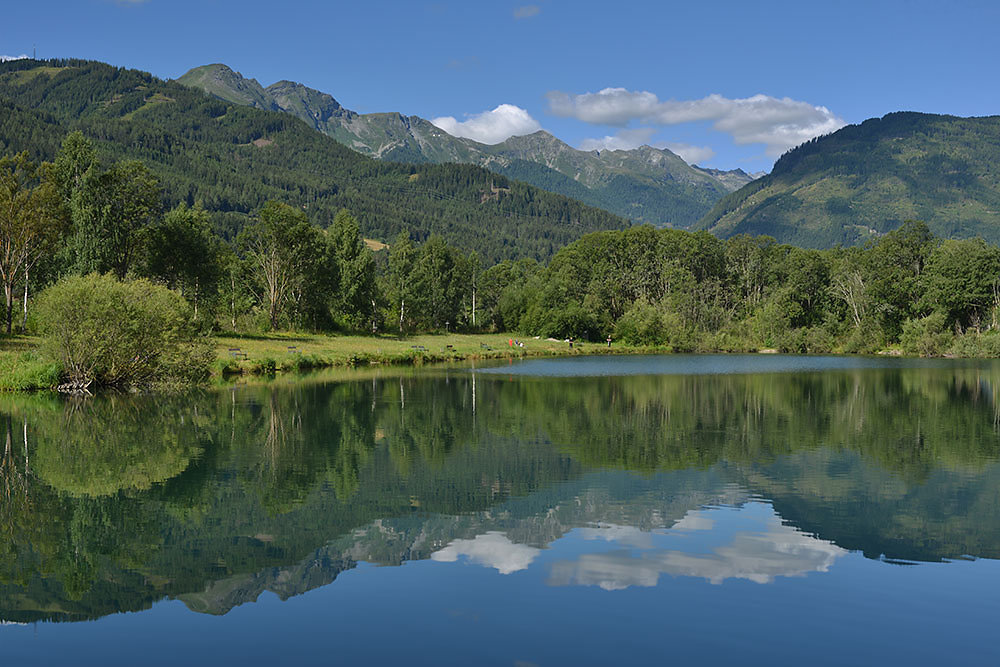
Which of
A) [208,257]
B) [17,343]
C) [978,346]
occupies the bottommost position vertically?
[978,346]

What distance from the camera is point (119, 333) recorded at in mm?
39281

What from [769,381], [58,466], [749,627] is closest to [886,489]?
[749,627]

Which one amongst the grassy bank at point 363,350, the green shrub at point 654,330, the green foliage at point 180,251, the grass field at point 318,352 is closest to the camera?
the grass field at point 318,352

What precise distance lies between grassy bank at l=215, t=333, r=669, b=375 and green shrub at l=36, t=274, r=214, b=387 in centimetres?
749

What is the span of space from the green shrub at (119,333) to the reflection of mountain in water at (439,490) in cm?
330

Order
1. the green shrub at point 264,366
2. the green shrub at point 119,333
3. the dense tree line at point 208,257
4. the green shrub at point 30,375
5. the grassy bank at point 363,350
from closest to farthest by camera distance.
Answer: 1. the green shrub at point 119,333
2. the green shrub at point 30,375
3. the green shrub at point 264,366
4. the dense tree line at point 208,257
5. the grassy bank at point 363,350

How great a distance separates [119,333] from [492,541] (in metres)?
30.8

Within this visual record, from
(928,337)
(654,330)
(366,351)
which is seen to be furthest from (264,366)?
(928,337)

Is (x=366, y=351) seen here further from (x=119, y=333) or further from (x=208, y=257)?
(x=119, y=333)

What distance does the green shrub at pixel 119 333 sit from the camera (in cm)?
3762

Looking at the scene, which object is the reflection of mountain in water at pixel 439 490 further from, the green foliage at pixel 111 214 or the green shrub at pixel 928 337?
the green shrub at pixel 928 337

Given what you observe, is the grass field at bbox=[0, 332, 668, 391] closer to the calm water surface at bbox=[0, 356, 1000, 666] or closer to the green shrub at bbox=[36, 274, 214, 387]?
the green shrub at bbox=[36, 274, 214, 387]

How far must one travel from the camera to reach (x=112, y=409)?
112 feet

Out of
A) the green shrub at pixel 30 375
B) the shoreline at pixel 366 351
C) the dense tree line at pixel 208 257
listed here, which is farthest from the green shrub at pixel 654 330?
the green shrub at pixel 30 375
